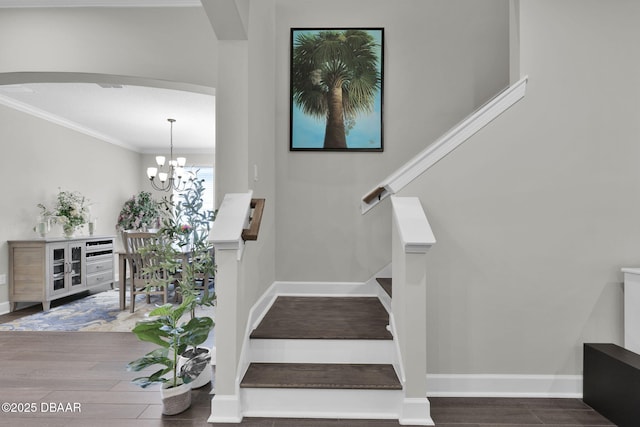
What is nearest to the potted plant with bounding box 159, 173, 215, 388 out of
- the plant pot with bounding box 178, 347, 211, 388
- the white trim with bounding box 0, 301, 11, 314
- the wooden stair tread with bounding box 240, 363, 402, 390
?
the plant pot with bounding box 178, 347, 211, 388

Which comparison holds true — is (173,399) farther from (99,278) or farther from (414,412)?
(99,278)

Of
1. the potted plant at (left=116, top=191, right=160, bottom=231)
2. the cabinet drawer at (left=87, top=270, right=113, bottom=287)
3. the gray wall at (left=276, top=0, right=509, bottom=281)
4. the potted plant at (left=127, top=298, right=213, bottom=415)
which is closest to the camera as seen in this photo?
the potted plant at (left=127, top=298, right=213, bottom=415)

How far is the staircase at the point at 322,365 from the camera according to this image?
206 centimetres

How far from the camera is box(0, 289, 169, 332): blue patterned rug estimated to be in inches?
156

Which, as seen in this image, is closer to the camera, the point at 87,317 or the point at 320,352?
the point at 320,352

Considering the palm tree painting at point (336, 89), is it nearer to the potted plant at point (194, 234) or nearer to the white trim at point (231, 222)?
the white trim at point (231, 222)

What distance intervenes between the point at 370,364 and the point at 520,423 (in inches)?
33.1

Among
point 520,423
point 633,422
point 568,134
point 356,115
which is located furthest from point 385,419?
point 356,115

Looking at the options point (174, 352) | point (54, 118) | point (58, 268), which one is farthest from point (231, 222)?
point (54, 118)

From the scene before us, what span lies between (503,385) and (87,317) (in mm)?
4375

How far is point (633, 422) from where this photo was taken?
6.11 feet

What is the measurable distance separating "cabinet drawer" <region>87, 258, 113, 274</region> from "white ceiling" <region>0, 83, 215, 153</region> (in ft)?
7.39

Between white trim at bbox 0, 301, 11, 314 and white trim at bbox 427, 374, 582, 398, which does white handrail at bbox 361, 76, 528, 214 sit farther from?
white trim at bbox 0, 301, 11, 314

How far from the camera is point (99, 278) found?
19.2 ft
